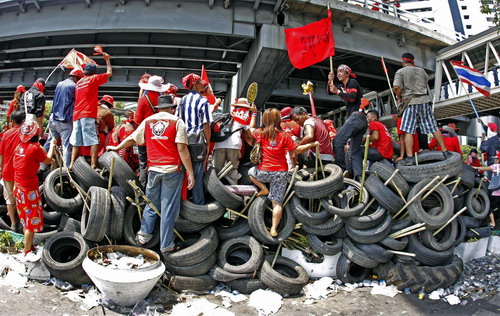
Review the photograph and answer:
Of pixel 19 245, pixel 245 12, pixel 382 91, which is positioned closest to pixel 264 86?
pixel 245 12

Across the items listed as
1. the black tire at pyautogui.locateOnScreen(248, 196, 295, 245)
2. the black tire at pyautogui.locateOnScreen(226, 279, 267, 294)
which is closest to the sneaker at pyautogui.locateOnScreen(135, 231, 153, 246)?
the black tire at pyautogui.locateOnScreen(226, 279, 267, 294)

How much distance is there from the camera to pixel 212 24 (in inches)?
523

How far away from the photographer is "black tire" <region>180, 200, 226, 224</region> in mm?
4699

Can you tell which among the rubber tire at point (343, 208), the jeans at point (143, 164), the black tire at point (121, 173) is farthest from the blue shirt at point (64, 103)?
the rubber tire at point (343, 208)

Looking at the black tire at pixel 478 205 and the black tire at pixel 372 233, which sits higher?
the black tire at pixel 478 205

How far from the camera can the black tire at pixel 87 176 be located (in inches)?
194

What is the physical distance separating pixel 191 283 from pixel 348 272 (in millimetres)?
2308

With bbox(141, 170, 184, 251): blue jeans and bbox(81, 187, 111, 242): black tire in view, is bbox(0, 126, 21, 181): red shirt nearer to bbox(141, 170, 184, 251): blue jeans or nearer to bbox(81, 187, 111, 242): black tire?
bbox(81, 187, 111, 242): black tire

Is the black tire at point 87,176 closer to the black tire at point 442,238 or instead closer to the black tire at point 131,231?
the black tire at point 131,231

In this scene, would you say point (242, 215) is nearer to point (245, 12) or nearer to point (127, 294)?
point (127, 294)

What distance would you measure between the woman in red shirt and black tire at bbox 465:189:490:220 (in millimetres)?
3393

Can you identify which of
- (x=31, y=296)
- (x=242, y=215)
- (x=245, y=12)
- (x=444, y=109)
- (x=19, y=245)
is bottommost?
(x=31, y=296)

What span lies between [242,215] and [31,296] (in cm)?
278

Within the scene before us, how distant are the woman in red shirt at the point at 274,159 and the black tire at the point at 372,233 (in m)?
1.15
